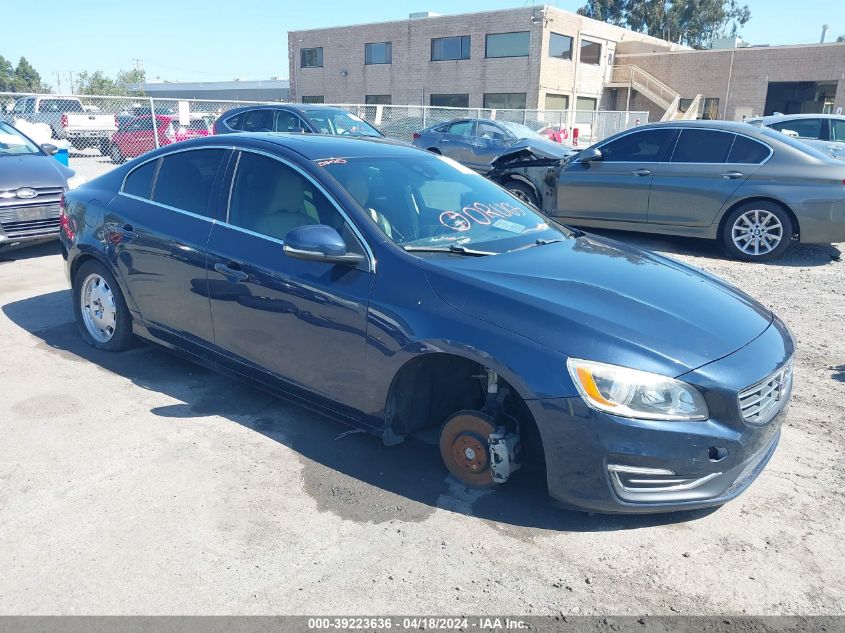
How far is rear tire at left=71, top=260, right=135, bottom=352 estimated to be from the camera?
5.04m

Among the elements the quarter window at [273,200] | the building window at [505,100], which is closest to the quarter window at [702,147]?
the quarter window at [273,200]

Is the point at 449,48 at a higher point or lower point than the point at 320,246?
higher

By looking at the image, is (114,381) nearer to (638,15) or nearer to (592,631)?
(592,631)

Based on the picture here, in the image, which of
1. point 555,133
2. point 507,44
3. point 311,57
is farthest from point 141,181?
point 311,57

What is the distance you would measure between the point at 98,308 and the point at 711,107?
41781 millimetres

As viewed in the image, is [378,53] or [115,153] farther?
[378,53]

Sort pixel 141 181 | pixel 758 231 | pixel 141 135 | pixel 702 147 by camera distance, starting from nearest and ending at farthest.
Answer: pixel 141 181
pixel 758 231
pixel 702 147
pixel 141 135

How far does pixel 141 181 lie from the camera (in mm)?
4938

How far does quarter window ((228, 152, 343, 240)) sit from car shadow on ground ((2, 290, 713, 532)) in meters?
1.15

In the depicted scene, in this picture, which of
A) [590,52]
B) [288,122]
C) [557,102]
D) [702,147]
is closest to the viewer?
[702,147]

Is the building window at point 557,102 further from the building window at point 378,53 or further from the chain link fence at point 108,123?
the chain link fence at point 108,123

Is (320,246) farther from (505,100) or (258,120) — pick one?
(505,100)

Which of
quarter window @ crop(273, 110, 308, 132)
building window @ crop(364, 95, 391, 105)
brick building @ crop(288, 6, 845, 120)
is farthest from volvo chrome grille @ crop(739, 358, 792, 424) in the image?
building window @ crop(364, 95, 391, 105)

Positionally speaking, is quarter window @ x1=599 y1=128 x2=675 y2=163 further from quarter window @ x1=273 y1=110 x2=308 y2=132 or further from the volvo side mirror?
the volvo side mirror
